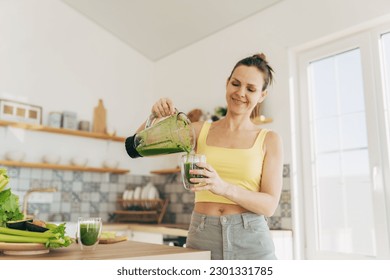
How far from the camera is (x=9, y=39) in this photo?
3.15 metres

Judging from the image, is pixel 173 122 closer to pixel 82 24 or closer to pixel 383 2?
pixel 383 2

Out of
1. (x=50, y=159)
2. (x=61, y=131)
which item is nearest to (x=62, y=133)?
(x=61, y=131)

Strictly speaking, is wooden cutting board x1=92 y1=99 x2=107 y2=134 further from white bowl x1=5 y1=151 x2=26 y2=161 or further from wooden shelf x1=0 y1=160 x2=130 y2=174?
white bowl x1=5 y1=151 x2=26 y2=161

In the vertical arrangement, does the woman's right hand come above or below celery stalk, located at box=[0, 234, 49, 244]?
above

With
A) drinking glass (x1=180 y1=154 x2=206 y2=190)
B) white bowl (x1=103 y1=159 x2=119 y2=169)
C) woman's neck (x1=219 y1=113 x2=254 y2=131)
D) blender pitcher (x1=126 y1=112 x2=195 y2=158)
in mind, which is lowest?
drinking glass (x1=180 y1=154 x2=206 y2=190)

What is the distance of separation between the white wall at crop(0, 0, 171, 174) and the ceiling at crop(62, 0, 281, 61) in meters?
0.13

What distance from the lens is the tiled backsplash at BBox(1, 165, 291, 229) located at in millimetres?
3074

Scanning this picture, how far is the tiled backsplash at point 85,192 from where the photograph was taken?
3074mm

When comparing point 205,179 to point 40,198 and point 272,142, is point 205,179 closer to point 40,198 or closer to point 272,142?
point 272,142

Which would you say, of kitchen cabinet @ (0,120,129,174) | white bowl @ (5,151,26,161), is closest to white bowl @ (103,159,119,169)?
kitchen cabinet @ (0,120,129,174)

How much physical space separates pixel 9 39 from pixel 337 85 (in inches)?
98.5

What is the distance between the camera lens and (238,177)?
1.15 meters

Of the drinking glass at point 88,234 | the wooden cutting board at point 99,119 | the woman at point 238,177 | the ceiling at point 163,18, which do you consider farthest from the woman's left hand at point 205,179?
the wooden cutting board at point 99,119
